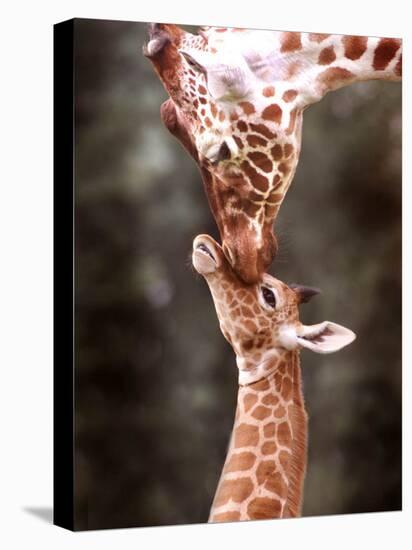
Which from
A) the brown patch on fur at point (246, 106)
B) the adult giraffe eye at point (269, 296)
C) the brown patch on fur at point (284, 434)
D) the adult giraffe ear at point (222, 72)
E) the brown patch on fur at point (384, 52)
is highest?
the brown patch on fur at point (384, 52)

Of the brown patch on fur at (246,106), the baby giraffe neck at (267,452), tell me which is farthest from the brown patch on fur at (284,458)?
the brown patch on fur at (246,106)

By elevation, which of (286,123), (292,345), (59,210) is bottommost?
(292,345)

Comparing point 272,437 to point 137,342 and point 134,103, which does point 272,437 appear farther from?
point 134,103

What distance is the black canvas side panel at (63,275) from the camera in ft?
22.0

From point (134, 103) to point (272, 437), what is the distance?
177cm

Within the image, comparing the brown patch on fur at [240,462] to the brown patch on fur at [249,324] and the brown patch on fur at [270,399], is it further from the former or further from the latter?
the brown patch on fur at [249,324]

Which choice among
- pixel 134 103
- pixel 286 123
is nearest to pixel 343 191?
pixel 286 123

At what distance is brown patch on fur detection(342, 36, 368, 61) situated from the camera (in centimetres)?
732

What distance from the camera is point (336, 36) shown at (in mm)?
7293

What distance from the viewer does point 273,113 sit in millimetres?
7102

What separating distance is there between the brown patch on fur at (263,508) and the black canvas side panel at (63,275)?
910 mm

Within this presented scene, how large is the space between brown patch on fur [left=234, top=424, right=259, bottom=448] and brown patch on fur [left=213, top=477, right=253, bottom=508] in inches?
6.6

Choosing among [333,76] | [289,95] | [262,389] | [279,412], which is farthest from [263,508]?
[333,76]

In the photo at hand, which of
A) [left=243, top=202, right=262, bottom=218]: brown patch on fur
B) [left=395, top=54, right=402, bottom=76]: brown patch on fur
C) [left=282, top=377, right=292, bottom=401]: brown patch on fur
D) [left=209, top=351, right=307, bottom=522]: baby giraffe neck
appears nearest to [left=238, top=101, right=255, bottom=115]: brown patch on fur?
[left=243, top=202, right=262, bottom=218]: brown patch on fur
